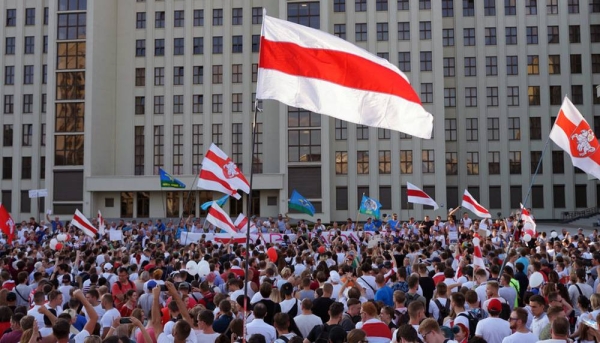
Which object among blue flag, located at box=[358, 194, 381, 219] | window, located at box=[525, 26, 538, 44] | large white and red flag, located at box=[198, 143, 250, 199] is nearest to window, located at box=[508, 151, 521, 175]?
window, located at box=[525, 26, 538, 44]

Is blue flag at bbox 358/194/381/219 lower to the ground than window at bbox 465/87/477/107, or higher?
lower

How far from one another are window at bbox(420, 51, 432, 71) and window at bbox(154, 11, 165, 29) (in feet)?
77.9

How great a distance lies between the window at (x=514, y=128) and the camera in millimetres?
55688

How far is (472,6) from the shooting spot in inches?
2251

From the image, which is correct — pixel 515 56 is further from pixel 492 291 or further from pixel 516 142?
pixel 492 291

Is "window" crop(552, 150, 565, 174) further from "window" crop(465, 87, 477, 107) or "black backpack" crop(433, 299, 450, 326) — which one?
"black backpack" crop(433, 299, 450, 326)

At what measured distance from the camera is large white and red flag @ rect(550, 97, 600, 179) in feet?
42.0

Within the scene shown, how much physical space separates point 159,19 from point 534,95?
34.6 meters

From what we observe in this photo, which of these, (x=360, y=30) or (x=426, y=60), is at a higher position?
(x=360, y=30)

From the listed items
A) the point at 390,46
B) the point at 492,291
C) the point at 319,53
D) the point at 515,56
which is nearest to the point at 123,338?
the point at 319,53

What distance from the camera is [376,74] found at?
28.5 ft

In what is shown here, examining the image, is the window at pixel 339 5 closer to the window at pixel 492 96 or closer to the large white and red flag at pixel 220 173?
the window at pixel 492 96

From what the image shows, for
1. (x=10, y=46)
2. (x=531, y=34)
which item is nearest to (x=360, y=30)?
(x=531, y=34)

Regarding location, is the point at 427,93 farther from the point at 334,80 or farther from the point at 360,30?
the point at 334,80
